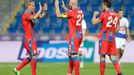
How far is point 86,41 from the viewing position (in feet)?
77.5

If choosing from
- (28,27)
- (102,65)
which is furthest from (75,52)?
(28,27)

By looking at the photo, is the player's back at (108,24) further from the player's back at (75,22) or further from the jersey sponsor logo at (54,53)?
the jersey sponsor logo at (54,53)

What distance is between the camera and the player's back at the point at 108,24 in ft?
47.5

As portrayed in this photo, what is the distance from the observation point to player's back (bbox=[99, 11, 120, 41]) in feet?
47.5

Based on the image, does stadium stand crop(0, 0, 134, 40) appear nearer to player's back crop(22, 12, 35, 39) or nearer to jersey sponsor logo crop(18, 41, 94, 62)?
jersey sponsor logo crop(18, 41, 94, 62)

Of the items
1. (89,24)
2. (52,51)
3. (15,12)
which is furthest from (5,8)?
(52,51)

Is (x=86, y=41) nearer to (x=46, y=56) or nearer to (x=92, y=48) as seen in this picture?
(x=92, y=48)

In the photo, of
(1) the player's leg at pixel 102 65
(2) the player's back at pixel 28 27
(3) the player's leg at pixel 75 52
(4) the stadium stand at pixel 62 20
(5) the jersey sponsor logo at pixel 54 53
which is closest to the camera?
(3) the player's leg at pixel 75 52

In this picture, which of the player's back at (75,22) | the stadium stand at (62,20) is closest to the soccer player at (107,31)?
the player's back at (75,22)

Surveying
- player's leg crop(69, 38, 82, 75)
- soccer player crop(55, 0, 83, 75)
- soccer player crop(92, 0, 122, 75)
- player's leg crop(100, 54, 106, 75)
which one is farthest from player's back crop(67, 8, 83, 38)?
player's leg crop(100, 54, 106, 75)

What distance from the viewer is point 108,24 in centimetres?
1452

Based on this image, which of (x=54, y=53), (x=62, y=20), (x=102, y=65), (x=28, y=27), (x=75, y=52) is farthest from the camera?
(x=62, y=20)

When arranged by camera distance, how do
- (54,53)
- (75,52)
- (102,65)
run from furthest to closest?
(54,53)
(102,65)
(75,52)

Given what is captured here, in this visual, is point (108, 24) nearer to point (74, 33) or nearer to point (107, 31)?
point (107, 31)
